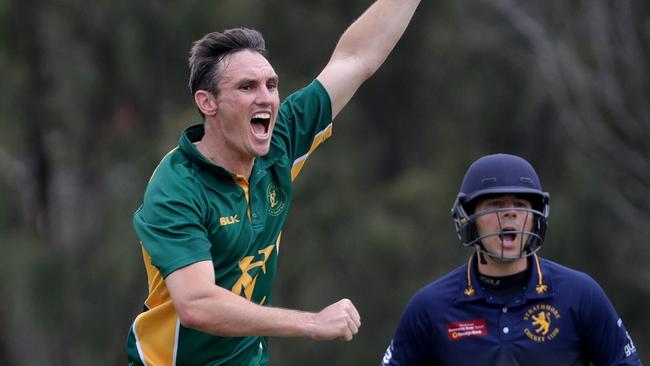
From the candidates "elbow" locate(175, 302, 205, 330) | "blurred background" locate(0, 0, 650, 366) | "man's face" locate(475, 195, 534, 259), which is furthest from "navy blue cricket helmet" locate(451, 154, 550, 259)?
"blurred background" locate(0, 0, 650, 366)

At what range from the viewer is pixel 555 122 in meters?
16.7

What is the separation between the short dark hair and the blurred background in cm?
964

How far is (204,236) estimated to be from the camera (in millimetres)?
5008

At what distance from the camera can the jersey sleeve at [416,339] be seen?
5.29m

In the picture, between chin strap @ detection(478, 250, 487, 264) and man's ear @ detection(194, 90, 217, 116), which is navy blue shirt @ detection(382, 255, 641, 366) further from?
man's ear @ detection(194, 90, 217, 116)

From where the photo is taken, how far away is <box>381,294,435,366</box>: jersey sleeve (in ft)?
17.4

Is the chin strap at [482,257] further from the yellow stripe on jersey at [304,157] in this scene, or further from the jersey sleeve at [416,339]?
the yellow stripe on jersey at [304,157]

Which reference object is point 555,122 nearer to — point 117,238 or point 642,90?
point 642,90

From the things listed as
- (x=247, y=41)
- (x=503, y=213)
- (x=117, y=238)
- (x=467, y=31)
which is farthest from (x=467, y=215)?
(x=467, y=31)

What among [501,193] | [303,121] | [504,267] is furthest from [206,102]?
[504,267]

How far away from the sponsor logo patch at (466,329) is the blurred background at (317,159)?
10083 mm

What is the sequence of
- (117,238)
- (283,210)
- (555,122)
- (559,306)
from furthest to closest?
1. (555,122)
2. (117,238)
3. (283,210)
4. (559,306)

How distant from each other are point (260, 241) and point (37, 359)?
12151mm

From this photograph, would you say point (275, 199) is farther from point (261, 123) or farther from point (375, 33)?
point (375, 33)
